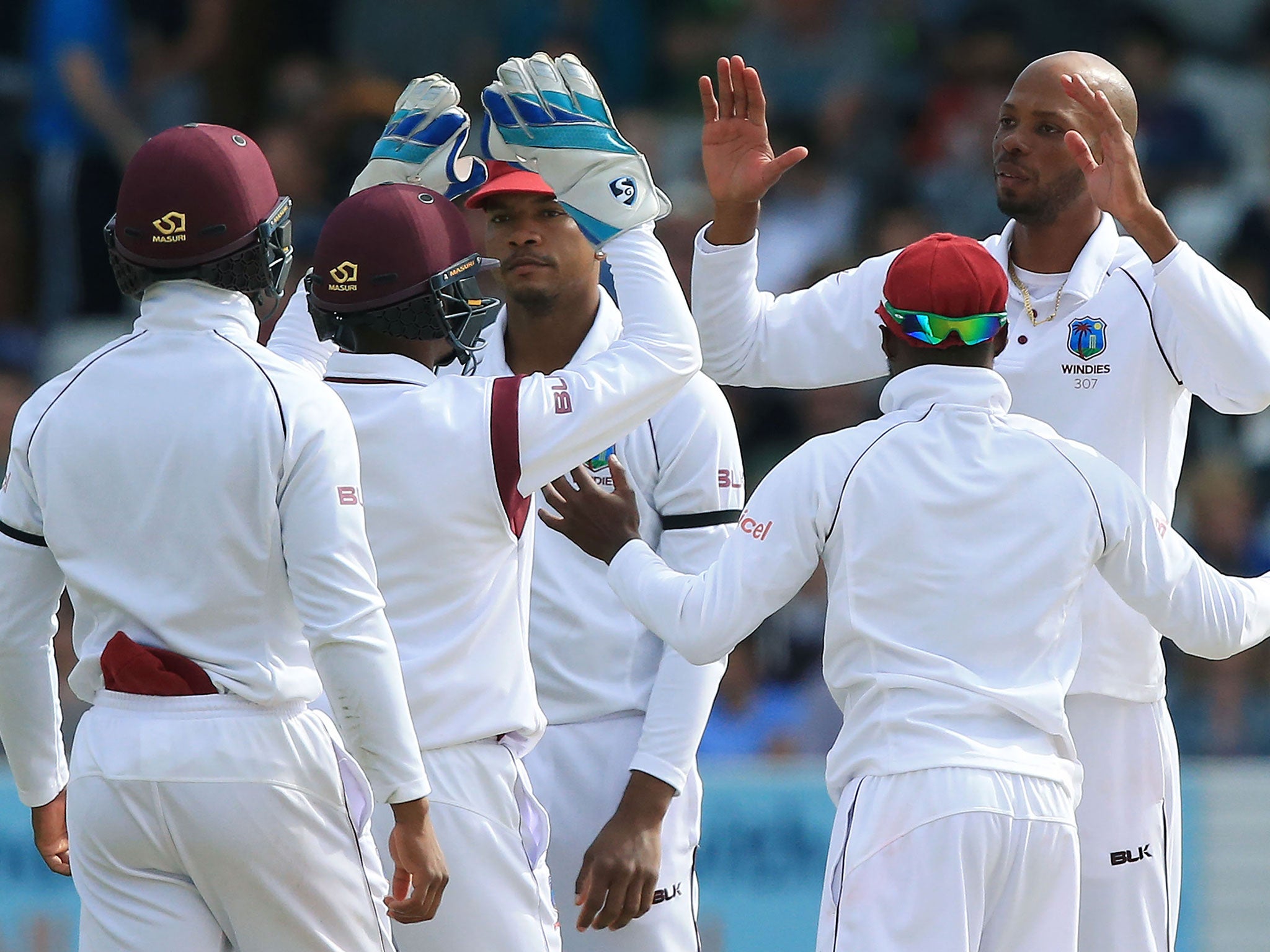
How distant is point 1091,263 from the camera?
4188 mm

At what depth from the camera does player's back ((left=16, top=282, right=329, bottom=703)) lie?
3336 mm

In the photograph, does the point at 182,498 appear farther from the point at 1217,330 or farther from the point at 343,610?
the point at 1217,330

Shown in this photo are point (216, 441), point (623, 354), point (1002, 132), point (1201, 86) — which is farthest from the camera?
point (1201, 86)

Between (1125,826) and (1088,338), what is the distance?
3.40 feet

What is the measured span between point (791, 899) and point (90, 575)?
3755mm

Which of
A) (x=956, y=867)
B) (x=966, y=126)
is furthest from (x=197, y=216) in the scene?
(x=966, y=126)

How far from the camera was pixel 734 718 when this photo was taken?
746 centimetres

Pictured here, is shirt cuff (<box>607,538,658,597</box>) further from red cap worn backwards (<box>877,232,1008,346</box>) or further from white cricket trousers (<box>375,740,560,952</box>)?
red cap worn backwards (<box>877,232,1008,346</box>)

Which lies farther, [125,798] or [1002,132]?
[1002,132]

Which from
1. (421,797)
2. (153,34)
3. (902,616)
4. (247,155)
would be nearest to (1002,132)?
(902,616)

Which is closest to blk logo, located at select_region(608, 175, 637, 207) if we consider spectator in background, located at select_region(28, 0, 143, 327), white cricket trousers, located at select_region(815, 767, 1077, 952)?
white cricket trousers, located at select_region(815, 767, 1077, 952)

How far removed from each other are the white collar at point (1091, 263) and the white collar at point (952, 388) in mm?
541

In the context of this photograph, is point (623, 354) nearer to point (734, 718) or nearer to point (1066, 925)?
point (1066, 925)

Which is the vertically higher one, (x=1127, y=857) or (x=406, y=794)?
(x=406, y=794)
